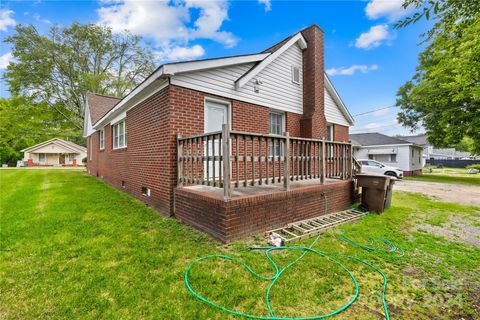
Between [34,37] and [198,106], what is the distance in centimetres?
2811

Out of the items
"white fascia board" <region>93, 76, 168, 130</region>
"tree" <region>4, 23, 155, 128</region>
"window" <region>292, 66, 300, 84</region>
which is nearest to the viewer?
"white fascia board" <region>93, 76, 168, 130</region>

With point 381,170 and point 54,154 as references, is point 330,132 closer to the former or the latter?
point 381,170

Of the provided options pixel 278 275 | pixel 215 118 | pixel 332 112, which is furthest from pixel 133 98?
pixel 332 112

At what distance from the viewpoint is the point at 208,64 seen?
532 centimetres

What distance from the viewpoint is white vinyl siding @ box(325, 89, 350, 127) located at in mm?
9609

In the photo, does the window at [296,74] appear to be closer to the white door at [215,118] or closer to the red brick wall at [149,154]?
the white door at [215,118]

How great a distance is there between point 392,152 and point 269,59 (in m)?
19.4

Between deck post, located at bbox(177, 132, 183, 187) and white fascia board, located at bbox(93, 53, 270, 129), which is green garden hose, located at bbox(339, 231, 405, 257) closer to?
deck post, located at bbox(177, 132, 183, 187)

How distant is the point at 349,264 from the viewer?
302 cm

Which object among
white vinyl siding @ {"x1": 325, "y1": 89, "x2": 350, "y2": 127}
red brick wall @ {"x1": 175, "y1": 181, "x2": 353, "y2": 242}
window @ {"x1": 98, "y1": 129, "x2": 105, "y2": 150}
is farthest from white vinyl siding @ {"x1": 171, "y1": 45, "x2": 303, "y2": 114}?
window @ {"x1": 98, "y1": 129, "x2": 105, "y2": 150}

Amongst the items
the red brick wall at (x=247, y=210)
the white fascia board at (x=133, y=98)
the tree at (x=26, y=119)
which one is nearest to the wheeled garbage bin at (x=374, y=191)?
the red brick wall at (x=247, y=210)

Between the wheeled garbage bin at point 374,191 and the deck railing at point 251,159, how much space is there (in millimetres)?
505

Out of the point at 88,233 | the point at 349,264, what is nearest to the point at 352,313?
the point at 349,264

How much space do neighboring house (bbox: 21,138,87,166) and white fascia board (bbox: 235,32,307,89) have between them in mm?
42726
